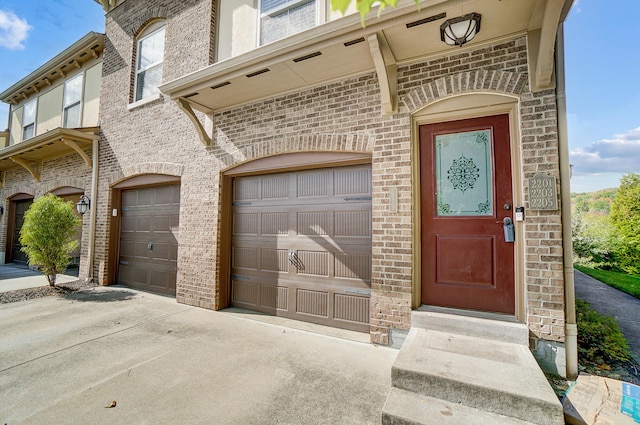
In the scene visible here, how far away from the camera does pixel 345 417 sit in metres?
2.16

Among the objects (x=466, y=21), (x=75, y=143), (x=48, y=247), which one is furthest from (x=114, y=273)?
(x=466, y=21)

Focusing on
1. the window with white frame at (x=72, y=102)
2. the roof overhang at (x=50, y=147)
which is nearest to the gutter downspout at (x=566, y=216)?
the roof overhang at (x=50, y=147)

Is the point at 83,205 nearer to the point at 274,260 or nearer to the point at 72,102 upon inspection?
the point at 72,102

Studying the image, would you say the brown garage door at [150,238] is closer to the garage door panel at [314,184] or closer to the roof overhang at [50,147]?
the roof overhang at [50,147]

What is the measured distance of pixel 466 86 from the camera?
3064mm

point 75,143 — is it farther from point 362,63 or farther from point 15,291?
point 362,63

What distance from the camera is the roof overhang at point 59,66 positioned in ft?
23.6

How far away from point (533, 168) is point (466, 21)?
5.19 feet

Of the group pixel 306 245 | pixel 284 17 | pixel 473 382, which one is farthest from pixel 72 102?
pixel 473 382

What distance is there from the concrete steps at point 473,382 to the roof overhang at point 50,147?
826 centimetres

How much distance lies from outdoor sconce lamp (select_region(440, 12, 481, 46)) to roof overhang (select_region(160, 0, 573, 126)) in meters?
0.06

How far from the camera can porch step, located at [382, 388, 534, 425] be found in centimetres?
190

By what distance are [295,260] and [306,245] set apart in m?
0.30

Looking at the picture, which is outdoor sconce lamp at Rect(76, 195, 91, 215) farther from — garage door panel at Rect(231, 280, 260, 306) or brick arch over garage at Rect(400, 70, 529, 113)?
brick arch over garage at Rect(400, 70, 529, 113)
